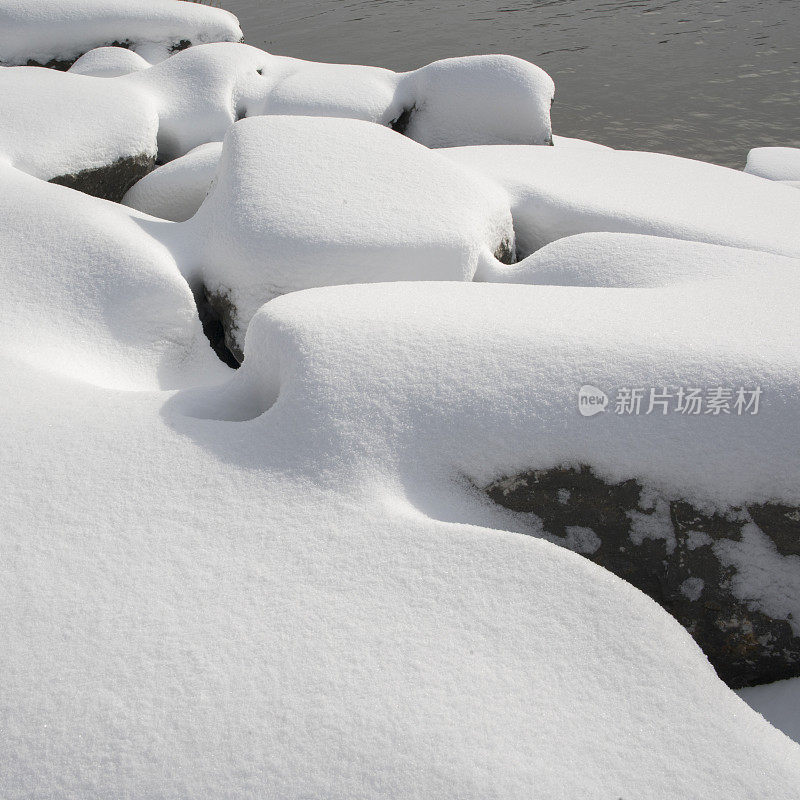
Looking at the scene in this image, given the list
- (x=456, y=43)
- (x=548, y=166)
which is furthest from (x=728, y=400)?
(x=456, y=43)

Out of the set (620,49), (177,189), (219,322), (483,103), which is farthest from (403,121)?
(620,49)

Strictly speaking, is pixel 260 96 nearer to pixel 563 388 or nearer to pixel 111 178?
pixel 111 178

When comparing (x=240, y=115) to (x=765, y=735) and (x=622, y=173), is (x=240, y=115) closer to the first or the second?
(x=622, y=173)

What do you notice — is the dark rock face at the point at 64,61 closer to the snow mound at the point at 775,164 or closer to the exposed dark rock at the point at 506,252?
the exposed dark rock at the point at 506,252

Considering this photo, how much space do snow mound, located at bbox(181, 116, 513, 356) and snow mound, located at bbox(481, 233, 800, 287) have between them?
0.27m

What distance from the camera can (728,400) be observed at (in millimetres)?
1501

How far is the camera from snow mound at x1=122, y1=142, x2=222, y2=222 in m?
3.31

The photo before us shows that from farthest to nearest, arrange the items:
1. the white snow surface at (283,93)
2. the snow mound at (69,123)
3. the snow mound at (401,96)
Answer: the snow mound at (401,96), the white snow surface at (283,93), the snow mound at (69,123)

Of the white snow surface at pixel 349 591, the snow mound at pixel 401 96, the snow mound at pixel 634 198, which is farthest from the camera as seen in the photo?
the snow mound at pixel 401 96

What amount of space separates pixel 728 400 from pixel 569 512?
15.4 inches

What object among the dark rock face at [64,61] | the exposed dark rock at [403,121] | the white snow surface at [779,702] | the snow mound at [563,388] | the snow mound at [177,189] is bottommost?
the white snow surface at [779,702]

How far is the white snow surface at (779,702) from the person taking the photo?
1417 millimetres

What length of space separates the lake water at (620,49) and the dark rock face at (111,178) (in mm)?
4532

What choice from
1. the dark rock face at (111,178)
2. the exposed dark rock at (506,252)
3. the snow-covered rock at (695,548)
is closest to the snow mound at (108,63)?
the dark rock face at (111,178)
